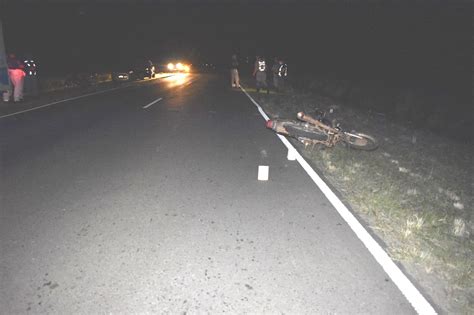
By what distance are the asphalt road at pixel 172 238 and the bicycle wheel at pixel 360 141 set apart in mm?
Answer: 1552

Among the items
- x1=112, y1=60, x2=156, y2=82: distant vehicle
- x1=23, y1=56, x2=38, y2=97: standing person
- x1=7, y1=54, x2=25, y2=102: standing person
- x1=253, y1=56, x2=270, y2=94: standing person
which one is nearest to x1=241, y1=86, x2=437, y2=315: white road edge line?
x1=7, y1=54, x2=25, y2=102: standing person

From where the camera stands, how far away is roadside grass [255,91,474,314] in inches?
124

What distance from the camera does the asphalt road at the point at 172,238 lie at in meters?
2.75

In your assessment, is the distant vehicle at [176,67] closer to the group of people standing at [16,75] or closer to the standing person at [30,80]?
the standing person at [30,80]

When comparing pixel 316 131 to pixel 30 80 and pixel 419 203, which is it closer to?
pixel 419 203

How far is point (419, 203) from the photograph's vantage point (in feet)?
16.0

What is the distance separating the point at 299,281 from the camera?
2.98m

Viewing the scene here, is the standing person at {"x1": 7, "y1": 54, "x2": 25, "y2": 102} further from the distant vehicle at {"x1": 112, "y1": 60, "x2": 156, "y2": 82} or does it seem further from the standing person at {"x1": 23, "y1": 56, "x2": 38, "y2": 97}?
the distant vehicle at {"x1": 112, "y1": 60, "x2": 156, "y2": 82}

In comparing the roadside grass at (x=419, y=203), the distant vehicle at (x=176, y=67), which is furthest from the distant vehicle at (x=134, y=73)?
the roadside grass at (x=419, y=203)

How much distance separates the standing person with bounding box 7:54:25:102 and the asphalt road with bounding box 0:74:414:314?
297 inches

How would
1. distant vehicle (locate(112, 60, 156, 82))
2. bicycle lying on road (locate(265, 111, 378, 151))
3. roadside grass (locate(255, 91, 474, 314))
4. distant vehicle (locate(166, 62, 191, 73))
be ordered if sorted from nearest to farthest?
roadside grass (locate(255, 91, 474, 314)) < bicycle lying on road (locate(265, 111, 378, 151)) < distant vehicle (locate(112, 60, 156, 82)) < distant vehicle (locate(166, 62, 191, 73))

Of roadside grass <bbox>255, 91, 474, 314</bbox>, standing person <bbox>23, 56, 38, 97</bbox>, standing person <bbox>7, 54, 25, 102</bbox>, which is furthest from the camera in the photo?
standing person <bbox>23, 56, 38, 97</bbox>

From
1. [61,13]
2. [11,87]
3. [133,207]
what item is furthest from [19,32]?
[133,207]

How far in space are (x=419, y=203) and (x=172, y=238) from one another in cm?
352
